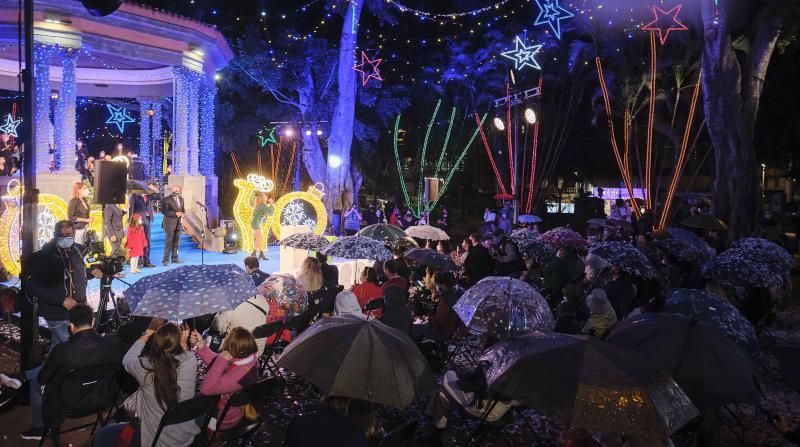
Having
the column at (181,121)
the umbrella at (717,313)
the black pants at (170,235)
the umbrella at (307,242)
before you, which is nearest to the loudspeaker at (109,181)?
the black pants at (170,235)

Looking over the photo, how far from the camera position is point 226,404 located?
4.55 m

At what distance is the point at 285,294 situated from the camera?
7.52 m

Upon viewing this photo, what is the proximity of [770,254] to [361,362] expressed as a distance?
24.5 feet

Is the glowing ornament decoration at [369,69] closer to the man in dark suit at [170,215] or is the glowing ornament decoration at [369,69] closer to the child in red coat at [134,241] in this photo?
the man in dark suit at [170,215]

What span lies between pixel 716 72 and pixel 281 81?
17.5m

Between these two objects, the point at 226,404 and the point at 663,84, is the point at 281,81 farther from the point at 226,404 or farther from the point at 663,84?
the point at 226,404

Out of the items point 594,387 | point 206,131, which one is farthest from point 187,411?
point 206,131

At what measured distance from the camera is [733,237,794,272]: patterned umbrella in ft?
29.2

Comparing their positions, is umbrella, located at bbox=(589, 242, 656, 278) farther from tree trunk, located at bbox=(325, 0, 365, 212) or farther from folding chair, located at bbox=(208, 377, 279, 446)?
tree trunk, located at bbox=(325, 0, 365, 212)

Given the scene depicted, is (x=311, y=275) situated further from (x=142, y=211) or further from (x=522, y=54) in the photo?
(x=522, y=54)

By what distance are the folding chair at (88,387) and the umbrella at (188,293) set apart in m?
0.57

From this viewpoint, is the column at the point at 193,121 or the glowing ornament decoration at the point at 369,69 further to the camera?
the glowing ornament decoration at the point at 369,69

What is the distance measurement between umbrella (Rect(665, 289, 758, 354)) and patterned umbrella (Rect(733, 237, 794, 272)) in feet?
10.5

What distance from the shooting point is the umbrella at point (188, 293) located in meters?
5.43
